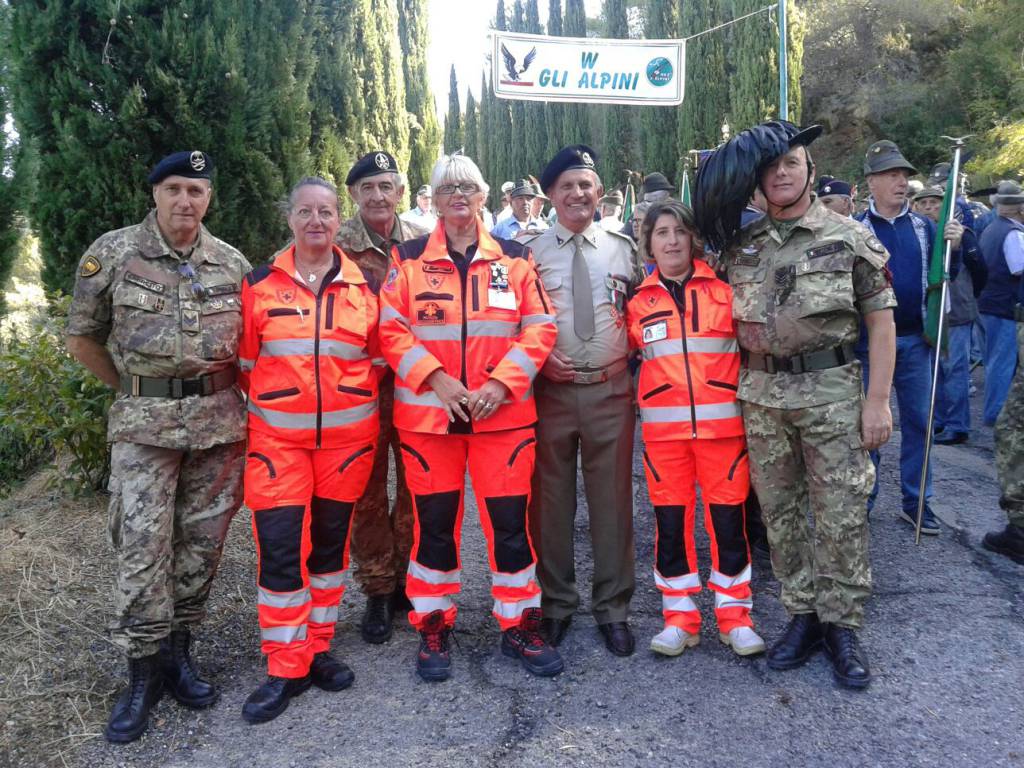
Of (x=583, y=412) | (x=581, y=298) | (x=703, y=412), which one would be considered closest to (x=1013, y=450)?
(x=703, y=412)

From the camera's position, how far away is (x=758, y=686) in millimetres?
3027

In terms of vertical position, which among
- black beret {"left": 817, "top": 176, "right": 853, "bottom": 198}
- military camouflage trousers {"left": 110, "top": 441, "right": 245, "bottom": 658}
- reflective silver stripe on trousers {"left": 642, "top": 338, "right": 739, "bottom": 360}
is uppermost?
black beret {"left": 817, "top": 176, "right": 853, "bottom": 198}

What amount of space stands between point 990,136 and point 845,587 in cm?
1462

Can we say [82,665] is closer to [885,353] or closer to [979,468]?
[885,353]

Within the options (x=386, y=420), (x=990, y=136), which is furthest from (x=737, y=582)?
(x=990, y=136)

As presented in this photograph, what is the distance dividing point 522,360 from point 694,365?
2.57ft

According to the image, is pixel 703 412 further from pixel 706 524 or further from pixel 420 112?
pixel 420 112

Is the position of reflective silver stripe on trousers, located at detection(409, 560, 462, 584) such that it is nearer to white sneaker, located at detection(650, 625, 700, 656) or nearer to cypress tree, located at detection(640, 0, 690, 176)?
white sneaker, located at detection(650, 625, 700, 656)

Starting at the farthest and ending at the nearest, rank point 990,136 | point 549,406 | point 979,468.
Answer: point 990,136 → point 979,468 → point 549,406

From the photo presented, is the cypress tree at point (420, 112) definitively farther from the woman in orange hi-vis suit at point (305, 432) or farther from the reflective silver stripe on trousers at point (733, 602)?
the reflective silver stripe on trousers at point (733, 602)

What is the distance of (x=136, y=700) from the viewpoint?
288cm

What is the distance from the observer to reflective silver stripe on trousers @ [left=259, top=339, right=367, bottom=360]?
305 centimetres

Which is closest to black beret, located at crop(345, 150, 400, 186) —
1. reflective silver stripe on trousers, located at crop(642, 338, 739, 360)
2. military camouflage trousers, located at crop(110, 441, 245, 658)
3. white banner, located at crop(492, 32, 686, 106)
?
military camouflage trousers, located at crop(110, 441, 245, 658)

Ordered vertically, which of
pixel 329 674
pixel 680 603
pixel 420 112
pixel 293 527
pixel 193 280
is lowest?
pixel 329 674
